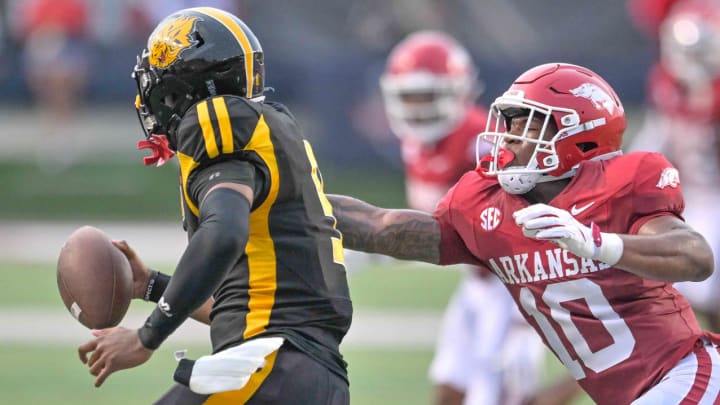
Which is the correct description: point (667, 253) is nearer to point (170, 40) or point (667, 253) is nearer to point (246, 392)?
point (246, 392)

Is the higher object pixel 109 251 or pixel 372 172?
pixel 109 251

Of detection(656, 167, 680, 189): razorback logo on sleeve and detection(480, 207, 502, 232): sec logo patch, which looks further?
detection(480, 207, 502, 232): sec logo patch

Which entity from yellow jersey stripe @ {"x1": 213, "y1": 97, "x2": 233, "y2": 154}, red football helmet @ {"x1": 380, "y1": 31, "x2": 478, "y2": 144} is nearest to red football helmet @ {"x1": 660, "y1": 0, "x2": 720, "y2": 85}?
red football helmet @ {"x1": 380, "y1": 31, "x2": 478, "y2": 144}

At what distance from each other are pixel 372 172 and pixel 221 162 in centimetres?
999

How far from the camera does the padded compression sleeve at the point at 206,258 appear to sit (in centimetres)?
337

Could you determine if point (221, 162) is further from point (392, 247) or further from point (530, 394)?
point (530, 394)

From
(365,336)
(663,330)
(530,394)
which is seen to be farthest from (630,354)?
(365,336)

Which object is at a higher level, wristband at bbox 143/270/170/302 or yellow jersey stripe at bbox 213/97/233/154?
yellow jersey stripe at bbox 213/97/233/154

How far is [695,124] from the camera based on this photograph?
7.63 m

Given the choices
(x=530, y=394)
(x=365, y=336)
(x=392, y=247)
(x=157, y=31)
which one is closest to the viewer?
(x=157, y=31)

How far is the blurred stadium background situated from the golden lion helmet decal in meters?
5.56

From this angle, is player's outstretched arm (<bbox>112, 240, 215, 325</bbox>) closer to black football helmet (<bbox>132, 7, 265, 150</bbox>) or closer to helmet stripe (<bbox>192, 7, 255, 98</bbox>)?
black football helmet (<bbox>132, 7, 265, 150</bbox>)

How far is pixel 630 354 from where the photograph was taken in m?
3.93

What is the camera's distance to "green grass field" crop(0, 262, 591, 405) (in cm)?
705
